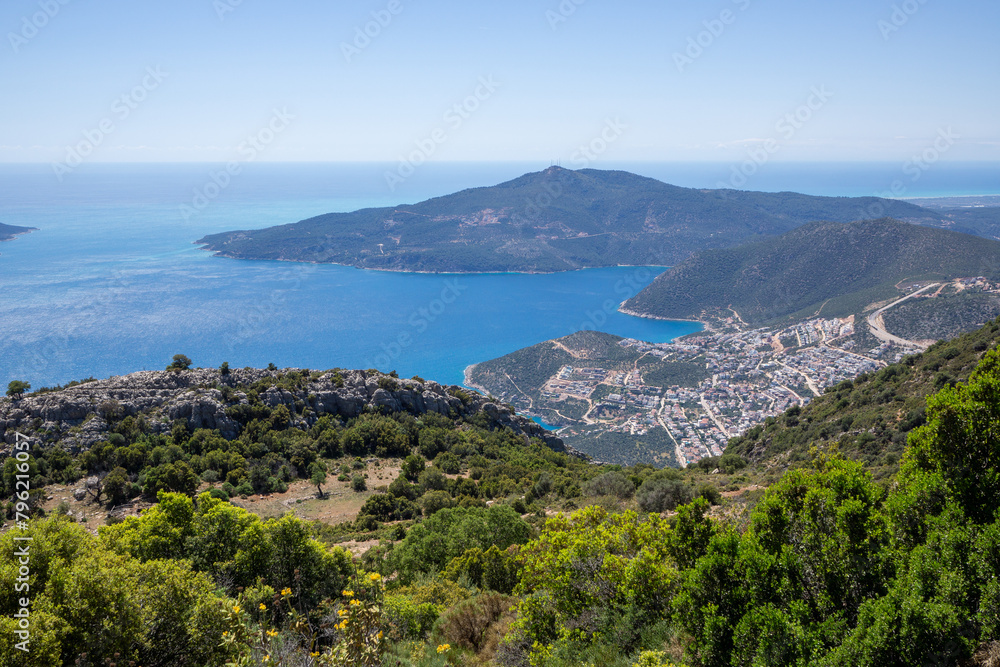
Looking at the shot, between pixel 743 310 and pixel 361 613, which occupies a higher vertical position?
pixel 361 613

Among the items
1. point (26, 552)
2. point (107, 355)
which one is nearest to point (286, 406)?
point (26, 552)

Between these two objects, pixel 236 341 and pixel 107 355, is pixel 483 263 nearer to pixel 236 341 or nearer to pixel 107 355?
pixel 236 341

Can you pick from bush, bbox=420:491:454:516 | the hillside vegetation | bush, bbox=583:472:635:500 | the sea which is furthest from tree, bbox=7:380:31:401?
the sea

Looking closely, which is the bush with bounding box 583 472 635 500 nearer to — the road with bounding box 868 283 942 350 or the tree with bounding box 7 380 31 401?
the tree with bounding box 7 380 31 401

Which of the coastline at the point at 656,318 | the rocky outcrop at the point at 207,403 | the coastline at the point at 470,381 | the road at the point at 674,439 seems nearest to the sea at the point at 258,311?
the coastline at the point at 656,318

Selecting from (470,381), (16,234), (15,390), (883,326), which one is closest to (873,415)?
(15,390)

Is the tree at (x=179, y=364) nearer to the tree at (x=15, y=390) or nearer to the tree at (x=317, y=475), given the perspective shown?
the tree at (x=15, y=390)
